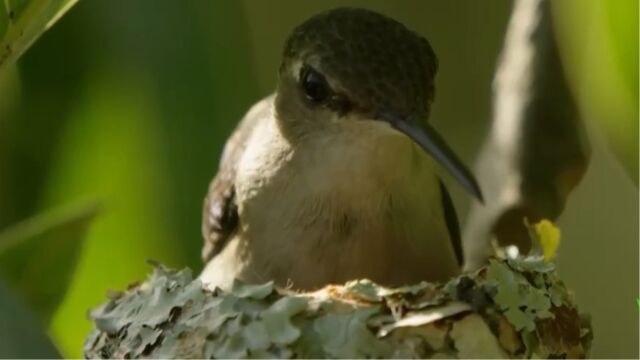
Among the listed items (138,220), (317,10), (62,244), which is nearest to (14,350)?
(62,244)

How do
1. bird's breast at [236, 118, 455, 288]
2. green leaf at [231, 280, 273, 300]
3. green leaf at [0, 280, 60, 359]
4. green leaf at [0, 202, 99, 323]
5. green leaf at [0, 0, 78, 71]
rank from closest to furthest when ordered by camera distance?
green leaf at [0, 280, 60, 359], green leaf at [0, 0, 78, 71], green leaf at [231, 280, 273, 300], green leaf at [0, 202, 99, 323], bird's breast at [236, 118, 455, 288]

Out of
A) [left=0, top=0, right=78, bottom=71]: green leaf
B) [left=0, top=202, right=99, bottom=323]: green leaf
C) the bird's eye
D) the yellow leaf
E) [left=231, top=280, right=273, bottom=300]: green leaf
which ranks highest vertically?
[left=0, top=0, right=78, bottom=71]: green leaf

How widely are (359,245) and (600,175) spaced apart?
95 cm

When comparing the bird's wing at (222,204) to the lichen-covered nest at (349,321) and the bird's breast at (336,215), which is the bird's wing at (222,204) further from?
the lichen-covered nest at (349,321)

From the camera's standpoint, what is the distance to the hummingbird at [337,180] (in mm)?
1405

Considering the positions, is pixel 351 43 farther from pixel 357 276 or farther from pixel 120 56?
pixel 120 56

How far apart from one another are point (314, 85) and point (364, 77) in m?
0.10

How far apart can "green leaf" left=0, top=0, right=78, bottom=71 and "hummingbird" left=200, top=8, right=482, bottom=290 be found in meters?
0.34

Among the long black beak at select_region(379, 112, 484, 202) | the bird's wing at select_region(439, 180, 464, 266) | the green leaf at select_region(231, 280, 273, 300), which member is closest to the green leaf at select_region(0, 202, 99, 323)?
the green leaf at select_region(231, 280, 273, 300)

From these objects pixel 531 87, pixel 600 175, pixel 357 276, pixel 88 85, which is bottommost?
pixel 600 175

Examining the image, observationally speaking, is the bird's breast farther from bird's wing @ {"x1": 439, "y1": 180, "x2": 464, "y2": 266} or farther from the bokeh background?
the bokeh background

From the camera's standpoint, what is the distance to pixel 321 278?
1.59m

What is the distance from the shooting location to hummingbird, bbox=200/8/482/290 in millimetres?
1405

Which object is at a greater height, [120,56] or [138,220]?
[120,56]
